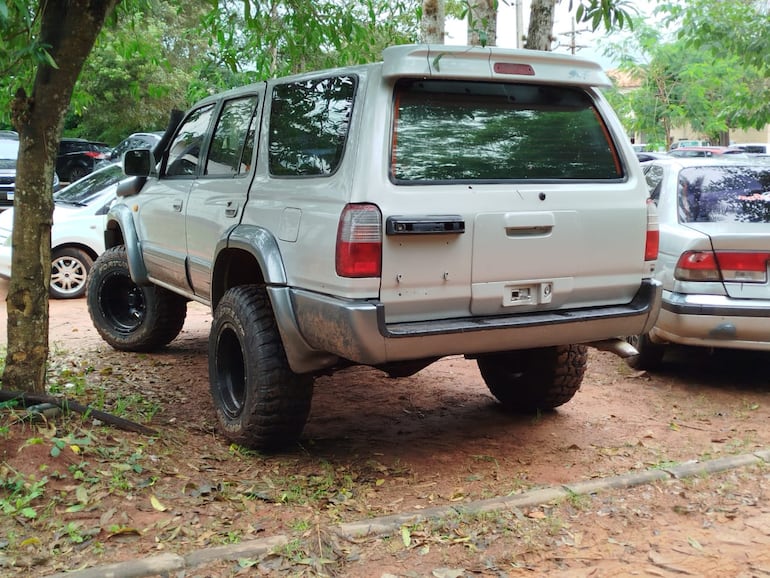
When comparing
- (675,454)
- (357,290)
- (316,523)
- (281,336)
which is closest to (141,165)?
(281,336)

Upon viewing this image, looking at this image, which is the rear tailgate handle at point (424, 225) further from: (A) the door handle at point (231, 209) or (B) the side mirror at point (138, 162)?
(B) the side mirror at point (138, 162)

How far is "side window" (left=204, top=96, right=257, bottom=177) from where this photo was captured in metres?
5.21

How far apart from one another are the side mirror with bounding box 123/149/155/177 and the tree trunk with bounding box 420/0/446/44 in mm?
4689

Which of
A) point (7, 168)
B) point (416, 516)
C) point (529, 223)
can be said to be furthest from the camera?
point (7, 168)

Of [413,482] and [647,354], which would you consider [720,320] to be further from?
[413,482]

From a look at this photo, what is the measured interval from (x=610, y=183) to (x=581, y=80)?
57 centimetres

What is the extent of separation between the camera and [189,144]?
616cm

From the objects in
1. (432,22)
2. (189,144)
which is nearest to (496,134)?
(189,144)

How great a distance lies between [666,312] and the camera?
6.02m

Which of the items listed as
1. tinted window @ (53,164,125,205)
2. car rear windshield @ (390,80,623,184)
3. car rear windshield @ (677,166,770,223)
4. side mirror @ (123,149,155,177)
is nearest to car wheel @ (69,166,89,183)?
tinted window @ (53,164,125,205)

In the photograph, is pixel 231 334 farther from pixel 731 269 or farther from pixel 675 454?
pixel 731 269

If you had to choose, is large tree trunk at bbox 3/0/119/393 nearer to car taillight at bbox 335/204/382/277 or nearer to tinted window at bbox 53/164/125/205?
car taillight at bbox 335/204/382/277

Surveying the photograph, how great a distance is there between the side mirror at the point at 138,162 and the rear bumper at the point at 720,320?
3.92 m

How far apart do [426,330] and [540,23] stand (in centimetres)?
579
